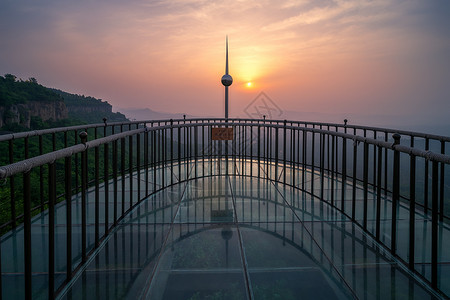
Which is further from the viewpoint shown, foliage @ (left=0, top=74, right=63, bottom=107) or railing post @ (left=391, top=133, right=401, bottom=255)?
foliage @ (left=0, top=74, right=63, bottom=107)

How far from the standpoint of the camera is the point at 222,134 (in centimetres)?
748

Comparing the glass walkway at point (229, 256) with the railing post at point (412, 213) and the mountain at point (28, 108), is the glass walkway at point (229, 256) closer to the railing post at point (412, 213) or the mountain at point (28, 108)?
→ the railing post at point (412, 213)

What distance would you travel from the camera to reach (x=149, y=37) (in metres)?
25.3

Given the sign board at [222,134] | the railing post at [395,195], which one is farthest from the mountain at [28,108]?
the railing post at [395,195]

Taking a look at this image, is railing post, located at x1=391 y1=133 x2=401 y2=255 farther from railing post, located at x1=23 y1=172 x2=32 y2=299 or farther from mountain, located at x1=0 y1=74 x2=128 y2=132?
mountain, located at x1=0 y1=74 x2=128 y2=132

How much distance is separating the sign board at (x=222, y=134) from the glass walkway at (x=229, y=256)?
302cm

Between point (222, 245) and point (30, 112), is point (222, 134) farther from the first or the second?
point (30, 112)

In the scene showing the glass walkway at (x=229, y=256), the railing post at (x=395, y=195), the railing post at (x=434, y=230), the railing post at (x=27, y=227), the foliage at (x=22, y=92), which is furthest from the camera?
the foliage at (x=22, y=92)

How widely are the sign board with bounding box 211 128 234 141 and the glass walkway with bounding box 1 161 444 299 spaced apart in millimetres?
3019

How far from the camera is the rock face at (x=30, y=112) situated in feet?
225

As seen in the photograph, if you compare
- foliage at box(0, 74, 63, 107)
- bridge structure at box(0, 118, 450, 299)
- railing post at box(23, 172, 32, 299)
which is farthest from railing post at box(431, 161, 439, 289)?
foliage at box(0, 74, 63, 107)

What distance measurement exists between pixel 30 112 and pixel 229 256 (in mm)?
87013

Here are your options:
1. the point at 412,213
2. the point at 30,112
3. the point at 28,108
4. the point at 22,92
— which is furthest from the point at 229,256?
the point at 22,92

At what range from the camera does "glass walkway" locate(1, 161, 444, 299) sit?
241 cm
